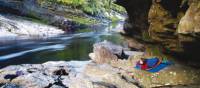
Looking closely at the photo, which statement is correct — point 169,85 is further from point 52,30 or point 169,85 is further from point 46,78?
point 52,30

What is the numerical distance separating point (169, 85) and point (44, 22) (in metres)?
49.9

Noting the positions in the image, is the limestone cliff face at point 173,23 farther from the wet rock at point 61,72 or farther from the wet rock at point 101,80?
the wet rock at point 61,72

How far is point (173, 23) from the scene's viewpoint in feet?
58.2

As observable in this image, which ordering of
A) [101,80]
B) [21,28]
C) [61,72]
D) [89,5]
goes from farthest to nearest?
[89,5] → [21,28] → [61,72] → [101,80]

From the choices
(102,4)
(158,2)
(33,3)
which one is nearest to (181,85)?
(158,2)

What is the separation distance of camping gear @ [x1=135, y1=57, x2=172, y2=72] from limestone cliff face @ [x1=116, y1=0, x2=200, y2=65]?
32.3 inches

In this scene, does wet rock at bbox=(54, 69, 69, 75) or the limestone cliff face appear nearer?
the limestone cliff face

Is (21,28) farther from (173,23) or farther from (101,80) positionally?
(173,23)

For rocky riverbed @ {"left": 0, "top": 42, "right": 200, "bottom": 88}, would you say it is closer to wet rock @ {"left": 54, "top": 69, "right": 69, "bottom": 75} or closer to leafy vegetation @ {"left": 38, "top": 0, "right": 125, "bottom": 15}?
wet rock @ {"left": 54, "top": 69, "right": 69, "bottom": 75}

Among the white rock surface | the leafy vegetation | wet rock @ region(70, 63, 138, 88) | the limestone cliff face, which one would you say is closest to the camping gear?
the limestone cliff face

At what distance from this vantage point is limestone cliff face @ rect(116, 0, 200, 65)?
14188mm

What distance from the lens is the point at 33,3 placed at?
6919cm

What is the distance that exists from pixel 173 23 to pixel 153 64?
280cm

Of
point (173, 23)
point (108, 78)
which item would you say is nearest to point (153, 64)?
point (173, 23)
